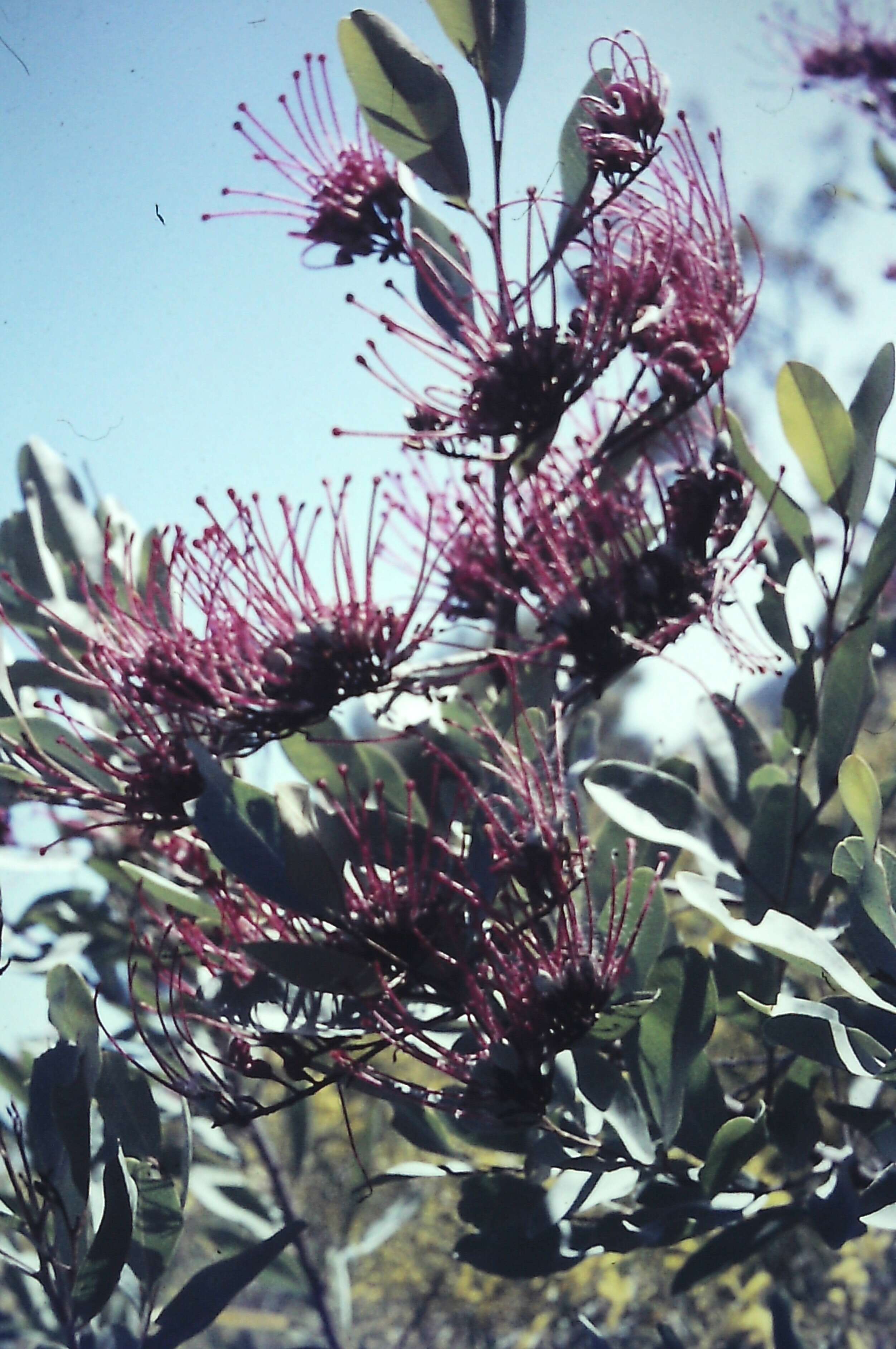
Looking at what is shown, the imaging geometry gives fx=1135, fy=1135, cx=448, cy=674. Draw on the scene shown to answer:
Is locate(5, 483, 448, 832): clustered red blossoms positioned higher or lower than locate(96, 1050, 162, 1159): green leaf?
higher

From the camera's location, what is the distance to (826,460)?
0.94m

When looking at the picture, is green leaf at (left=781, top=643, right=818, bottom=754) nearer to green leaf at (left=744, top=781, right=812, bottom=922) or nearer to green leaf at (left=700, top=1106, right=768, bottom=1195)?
green leaf at (left=744, top=781, right=812, bottom=922)

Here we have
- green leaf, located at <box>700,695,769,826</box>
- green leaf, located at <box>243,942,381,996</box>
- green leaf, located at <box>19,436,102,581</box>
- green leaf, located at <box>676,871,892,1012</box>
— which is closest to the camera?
green leaf, located at <box>676,871,892,1012</box>

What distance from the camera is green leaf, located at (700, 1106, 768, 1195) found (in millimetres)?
799

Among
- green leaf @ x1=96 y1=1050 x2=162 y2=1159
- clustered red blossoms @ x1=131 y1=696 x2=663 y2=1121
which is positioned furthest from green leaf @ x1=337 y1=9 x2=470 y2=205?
green leaf @ x1=96 y1=1050 x2=162 y2=1159

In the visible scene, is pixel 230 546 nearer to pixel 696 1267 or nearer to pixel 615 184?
pixel 615 184

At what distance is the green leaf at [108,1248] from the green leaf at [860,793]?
1.89 ft

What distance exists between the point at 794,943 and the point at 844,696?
387 mm

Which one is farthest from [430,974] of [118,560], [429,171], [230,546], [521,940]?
[118,560]

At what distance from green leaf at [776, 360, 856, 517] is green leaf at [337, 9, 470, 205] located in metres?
0.32

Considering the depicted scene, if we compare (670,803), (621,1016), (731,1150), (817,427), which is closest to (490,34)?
(817,427)

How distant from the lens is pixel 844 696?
0.97 metres

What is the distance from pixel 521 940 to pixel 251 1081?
38.7 inches

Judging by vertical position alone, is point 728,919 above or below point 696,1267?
above
